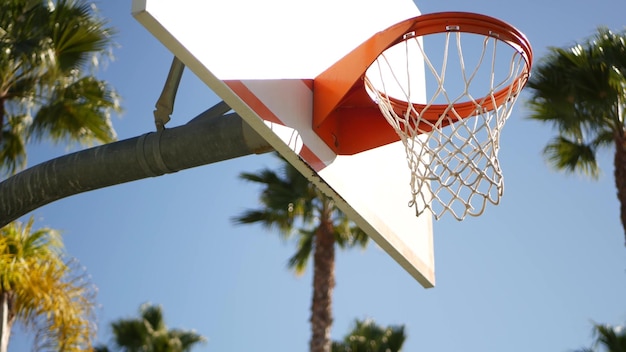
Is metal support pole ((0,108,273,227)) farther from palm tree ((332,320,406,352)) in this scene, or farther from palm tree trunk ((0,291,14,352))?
palm tree ((332,320,406,352))

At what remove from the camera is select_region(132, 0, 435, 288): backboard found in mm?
3412

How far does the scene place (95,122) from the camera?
10.2 metres

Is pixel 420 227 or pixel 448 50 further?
pixel 420 227

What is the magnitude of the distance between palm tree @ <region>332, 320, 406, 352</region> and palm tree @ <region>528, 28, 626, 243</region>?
5.97 m

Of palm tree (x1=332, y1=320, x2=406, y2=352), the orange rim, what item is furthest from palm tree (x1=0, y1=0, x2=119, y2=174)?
palm tree (x1=332, y1=320, x2=406, y2=352)

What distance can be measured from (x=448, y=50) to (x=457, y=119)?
0.38 m

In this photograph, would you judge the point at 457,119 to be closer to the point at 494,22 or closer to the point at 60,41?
the point at 494,22

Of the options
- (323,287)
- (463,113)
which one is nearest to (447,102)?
(463,113)

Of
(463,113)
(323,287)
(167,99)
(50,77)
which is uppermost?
(50,77)

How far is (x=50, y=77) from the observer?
8.81 metres

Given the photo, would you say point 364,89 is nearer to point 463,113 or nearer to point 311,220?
point 463,113

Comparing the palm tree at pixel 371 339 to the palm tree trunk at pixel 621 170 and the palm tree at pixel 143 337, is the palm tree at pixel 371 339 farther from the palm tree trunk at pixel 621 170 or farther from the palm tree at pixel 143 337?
the palm tree trunk at pixel 621 170

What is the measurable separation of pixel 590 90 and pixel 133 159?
303 inches

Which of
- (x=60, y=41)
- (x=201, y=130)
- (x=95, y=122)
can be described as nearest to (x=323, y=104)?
(x=201, y=130)
